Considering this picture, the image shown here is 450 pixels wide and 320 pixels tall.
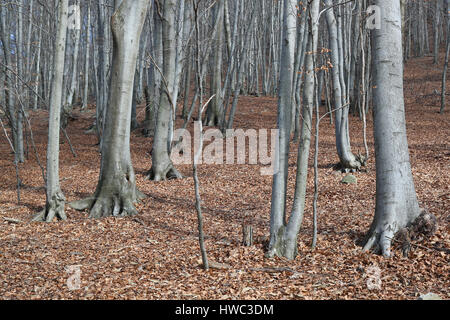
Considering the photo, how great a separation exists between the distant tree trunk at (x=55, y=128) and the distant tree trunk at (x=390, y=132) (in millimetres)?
4885

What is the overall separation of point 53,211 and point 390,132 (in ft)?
18.5

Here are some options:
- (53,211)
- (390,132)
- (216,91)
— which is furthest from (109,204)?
(216,91)

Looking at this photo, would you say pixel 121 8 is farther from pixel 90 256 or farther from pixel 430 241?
pixel 430 241

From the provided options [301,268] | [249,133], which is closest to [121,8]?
[301,268]

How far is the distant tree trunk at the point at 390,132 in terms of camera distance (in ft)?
16.0

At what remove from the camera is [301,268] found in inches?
190

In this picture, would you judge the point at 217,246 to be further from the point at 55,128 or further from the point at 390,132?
the point at 55,128

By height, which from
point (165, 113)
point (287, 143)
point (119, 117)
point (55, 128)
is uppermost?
point (165, 113)

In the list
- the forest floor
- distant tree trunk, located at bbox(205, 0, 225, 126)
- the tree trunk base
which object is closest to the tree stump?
the forest floor

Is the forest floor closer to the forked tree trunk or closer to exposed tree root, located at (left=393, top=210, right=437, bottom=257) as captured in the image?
exposed tree root, located at (left=393, top=210, right=437, bottom=257)

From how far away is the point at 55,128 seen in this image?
22.6 ft

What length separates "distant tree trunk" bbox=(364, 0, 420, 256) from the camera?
16.0 feet

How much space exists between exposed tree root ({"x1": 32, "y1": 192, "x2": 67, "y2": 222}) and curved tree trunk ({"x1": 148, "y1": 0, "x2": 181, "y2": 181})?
338 cm
